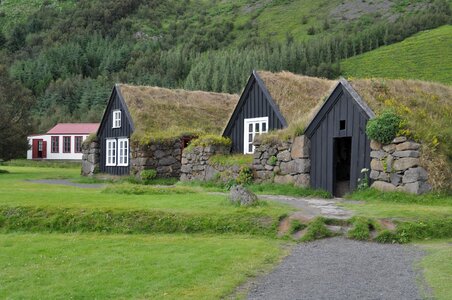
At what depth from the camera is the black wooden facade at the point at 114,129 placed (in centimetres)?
3598

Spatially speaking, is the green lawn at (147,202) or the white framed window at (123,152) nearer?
the green lawn at (147,202)

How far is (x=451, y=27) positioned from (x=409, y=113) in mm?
86754

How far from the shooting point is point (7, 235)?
46.8ft

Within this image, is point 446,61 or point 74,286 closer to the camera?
point 74,286

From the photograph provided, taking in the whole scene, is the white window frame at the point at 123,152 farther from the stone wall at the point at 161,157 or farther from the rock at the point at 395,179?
the rock at the point at 395,179

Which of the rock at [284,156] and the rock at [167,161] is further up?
the rock at [284,156]

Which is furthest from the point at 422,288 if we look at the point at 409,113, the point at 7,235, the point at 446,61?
the point at 446,61

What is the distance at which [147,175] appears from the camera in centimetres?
3247

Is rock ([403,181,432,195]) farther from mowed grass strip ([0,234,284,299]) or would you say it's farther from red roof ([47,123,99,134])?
red roof ([47,123,99,134])

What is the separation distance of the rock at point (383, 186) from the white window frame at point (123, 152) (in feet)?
66.5

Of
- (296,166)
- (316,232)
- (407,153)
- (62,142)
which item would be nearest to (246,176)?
(296,166)

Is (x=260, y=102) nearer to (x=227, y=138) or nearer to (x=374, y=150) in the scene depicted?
(x=227, y=138)

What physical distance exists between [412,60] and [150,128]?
57.0 m

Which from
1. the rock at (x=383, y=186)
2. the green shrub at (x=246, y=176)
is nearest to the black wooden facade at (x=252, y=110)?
the green shrub at (x=246, y=176)
